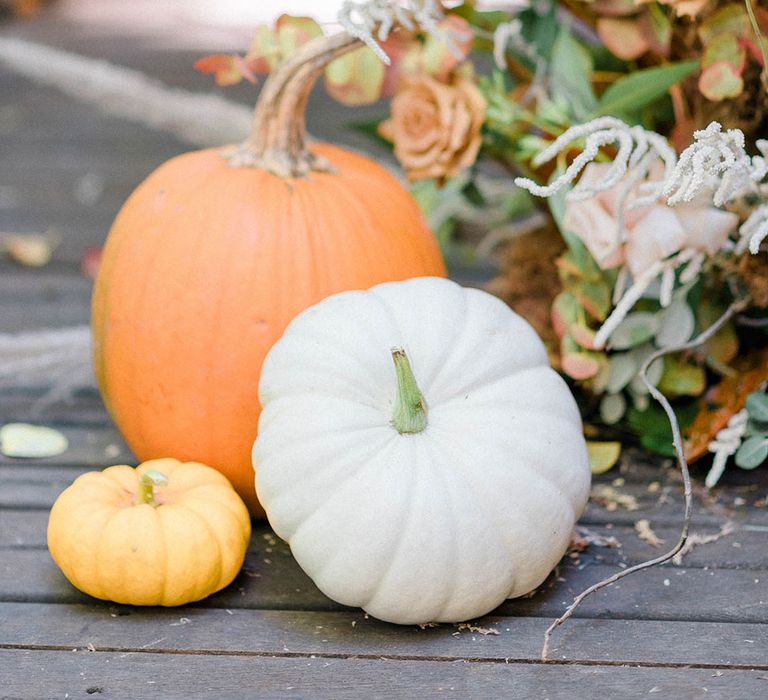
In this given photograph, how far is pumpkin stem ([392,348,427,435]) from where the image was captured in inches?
49.3

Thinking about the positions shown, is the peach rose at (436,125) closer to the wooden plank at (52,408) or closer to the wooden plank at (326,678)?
the wooden plank at (52,408)

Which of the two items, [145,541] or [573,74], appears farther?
[573,74]

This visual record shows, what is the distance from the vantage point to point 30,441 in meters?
1.79

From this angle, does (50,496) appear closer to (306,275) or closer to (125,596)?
(125,596)

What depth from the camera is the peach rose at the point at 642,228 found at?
5.07ft

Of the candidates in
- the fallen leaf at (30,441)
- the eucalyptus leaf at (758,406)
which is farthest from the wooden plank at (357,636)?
the fallen leaf at (30,441)

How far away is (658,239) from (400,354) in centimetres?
50

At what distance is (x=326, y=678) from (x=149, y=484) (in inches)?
13.1

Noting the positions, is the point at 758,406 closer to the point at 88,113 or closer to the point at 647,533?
the point at 647,533

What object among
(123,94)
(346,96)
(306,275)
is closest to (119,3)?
(123,94)

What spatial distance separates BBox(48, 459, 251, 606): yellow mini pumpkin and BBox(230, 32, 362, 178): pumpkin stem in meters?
0.52

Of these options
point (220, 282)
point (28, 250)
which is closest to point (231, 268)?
point (220, 282)

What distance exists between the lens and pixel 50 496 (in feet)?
5.33

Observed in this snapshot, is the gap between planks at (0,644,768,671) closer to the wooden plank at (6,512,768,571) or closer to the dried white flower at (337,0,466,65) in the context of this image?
the wooden plank at (6,512,768,571)
